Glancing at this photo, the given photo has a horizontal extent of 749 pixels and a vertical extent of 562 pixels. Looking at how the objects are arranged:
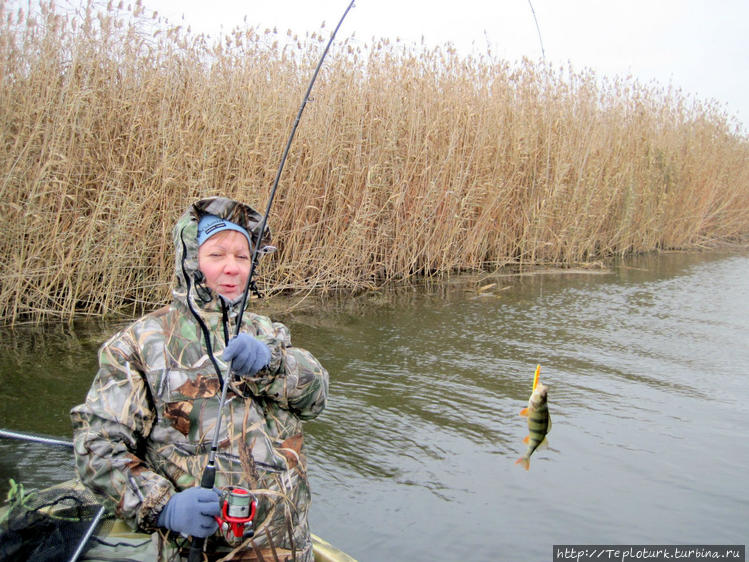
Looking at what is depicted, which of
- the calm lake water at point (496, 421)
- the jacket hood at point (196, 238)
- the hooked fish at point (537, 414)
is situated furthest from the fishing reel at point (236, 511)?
the calm lake water at point (496, 421)

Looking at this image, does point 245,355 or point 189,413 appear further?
point 189,413

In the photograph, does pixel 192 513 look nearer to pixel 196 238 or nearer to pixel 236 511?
pixel 236 511

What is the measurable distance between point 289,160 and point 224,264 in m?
5.76

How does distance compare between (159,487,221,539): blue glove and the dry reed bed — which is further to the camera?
the dry reed bed

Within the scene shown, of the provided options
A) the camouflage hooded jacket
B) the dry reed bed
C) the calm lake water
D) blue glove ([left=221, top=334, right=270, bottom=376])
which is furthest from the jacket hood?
the dry reed bed

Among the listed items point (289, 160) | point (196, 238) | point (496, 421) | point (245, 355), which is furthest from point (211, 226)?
point (289, 160)

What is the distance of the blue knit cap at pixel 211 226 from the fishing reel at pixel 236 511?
0.75m

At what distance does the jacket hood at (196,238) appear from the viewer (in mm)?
2041

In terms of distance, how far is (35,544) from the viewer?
2.35 meters

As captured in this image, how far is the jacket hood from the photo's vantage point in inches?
80.4

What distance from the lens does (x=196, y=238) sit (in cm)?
A: 213

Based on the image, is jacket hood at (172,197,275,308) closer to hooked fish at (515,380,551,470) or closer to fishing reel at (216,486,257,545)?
fishing reel at (216,486,257,545)

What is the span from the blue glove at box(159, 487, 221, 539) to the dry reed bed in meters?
5.06

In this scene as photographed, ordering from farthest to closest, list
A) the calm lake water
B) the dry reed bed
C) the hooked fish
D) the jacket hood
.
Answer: the dry reed bed
the calm lake water
the hooked fish
the jacket hood
